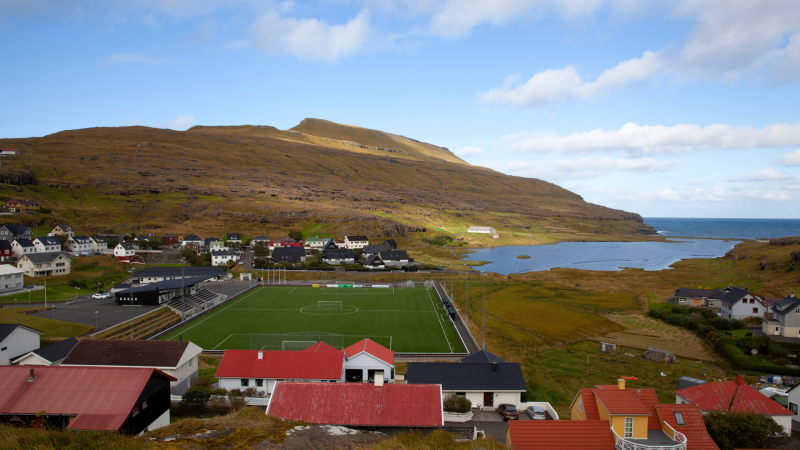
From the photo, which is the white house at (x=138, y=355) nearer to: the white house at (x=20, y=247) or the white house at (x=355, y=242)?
the white house at (x=20, y=247)

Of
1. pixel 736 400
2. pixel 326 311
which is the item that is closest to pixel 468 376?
pixel 736 400

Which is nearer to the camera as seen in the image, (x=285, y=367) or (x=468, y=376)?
(x=468, y=376)

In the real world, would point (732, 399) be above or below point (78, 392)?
below

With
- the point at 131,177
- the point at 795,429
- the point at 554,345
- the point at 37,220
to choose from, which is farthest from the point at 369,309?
the point at 131,177

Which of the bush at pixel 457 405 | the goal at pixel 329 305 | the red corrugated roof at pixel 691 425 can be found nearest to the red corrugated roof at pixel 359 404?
the bush at pixel 457 405

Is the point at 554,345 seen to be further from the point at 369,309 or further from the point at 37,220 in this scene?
the point at 37,220

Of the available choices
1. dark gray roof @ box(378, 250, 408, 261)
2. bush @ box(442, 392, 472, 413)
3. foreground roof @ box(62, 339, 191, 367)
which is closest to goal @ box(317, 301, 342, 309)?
foreground roof @ box(62, 339, 191, 367)

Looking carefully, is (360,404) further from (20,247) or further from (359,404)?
(20,247)
